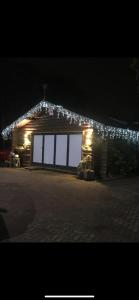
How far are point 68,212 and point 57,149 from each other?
9532mm

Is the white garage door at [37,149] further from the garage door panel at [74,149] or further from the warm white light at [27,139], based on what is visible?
the garage door panel at [74,149]

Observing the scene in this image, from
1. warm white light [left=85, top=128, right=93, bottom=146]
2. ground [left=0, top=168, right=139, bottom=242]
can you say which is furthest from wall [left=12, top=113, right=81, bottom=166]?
ground [left=0, top=168, right=139, bottom=242]

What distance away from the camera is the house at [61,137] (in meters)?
14.2

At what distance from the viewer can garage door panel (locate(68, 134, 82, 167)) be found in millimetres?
15516

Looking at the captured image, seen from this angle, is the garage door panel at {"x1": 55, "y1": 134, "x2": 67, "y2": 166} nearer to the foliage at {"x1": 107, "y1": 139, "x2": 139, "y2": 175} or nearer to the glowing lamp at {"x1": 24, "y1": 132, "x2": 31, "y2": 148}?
the glowing lamp at {"x1": 24, "y1": 132, "x2": 31, "y2": 148}

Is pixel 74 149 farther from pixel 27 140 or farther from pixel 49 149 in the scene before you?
pixel 27 140

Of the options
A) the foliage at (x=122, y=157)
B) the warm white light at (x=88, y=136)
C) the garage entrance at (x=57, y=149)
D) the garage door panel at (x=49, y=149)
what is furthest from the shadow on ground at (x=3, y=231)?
the garage door panel at (x=49, y=149)

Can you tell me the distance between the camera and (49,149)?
17703 mm
